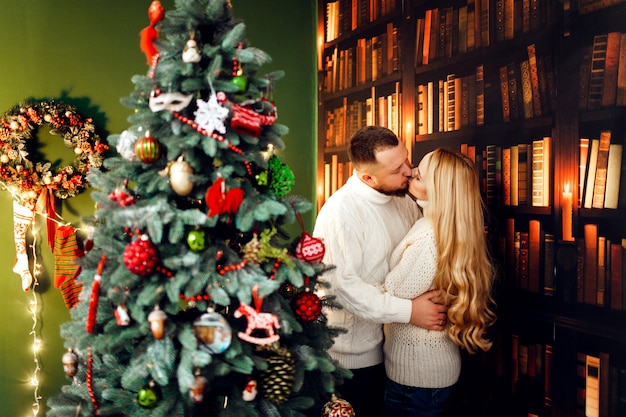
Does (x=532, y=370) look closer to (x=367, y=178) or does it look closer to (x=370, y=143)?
(x=367, y=178)

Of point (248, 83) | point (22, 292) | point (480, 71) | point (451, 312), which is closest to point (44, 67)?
point (22, 292)

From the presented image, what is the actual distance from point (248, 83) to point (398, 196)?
1022mm

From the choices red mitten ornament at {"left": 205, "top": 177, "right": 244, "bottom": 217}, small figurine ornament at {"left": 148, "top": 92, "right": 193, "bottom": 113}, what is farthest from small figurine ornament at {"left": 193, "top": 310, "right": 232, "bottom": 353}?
small figurine ornament at {"left": 148, "top": 92, "right": 193, "bottom": 113}

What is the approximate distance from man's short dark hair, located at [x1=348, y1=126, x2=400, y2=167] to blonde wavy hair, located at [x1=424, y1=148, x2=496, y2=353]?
270mm

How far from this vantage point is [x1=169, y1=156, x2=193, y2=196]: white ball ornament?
1302 mm

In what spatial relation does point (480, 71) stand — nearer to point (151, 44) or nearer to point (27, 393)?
point (151, 44)

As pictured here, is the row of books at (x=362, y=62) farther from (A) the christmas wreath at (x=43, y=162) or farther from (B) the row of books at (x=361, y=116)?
(A) the christmas wreath at (x=43, y=162)

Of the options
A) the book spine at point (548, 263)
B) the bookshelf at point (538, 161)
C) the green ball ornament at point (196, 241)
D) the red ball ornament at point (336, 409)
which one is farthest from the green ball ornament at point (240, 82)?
the book spine at point (548, 263)

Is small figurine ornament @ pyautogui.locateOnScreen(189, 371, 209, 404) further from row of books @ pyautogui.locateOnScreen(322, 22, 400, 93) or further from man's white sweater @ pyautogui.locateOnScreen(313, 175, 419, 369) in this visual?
row of books @ pyautogui.locateOnScreen(322, 22, 400, 93)

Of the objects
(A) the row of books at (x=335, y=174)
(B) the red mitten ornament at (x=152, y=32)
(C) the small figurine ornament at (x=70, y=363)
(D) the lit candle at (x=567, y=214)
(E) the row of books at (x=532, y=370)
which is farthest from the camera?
(A) the row of books at (x=335, y=174)

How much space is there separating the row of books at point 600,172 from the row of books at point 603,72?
0.37 feet

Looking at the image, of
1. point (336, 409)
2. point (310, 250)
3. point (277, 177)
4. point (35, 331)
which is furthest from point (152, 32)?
point (35, 331)

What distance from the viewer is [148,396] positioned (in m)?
1.29

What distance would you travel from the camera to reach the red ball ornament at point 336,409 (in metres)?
1.58
